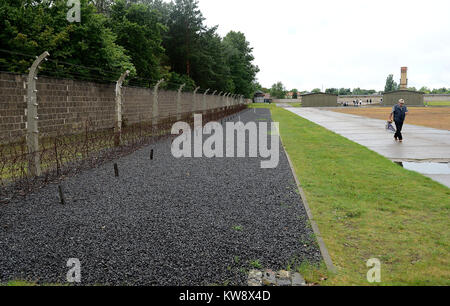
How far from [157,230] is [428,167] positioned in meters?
7.63

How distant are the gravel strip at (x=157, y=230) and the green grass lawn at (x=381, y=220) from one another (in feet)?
1.25

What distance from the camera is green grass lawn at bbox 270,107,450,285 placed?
3.68 meters

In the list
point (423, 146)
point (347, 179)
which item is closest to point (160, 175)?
point (347, 179)

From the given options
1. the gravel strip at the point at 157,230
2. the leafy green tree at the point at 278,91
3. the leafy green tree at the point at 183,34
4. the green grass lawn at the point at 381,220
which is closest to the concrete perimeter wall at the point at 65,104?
the gravel strip at the point at 157,230

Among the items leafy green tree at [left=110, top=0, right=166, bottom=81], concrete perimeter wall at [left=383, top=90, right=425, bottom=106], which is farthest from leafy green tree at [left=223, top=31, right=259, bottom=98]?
leafy green tree at [left=110, top=0, right=166, bottom=81]

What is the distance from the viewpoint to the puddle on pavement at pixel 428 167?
28.9 feet

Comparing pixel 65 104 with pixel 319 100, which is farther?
pixel 319 100

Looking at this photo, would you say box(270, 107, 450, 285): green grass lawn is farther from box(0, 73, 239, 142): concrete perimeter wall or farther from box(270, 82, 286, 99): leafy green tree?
box(270, 82, 286, 99): leafy green tree

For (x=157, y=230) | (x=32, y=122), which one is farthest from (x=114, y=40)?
(x=157, y=230)

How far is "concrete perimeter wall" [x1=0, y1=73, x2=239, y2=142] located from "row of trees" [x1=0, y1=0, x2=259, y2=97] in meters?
0.86

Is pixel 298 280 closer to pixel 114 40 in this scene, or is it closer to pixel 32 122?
pixel 32 122

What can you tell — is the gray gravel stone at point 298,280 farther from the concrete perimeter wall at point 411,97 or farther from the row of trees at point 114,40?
the concrete perimeter wall at point 411,97

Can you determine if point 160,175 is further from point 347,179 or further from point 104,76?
point 104,76

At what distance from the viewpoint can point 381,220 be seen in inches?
207
